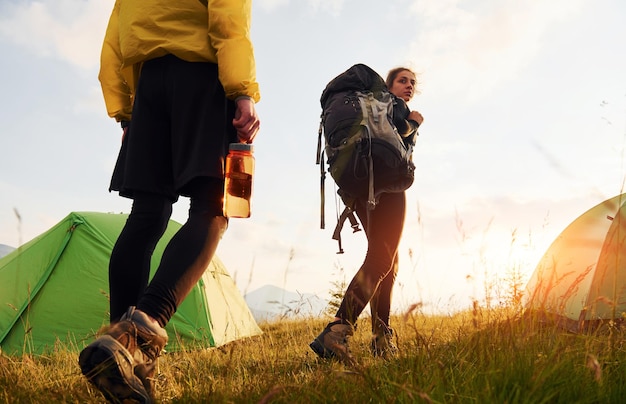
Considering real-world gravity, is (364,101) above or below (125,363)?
above

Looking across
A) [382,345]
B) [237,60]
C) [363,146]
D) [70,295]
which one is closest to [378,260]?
[382,345]

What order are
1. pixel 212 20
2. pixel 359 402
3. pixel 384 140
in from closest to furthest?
1. pixel 359 402
2. pixel 212 20
3. pixel 384 140

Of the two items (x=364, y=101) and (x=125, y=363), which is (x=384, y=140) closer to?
(x=364, y=101)

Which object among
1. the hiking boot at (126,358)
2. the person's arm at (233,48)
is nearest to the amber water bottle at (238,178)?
the person's arm at (233,48)

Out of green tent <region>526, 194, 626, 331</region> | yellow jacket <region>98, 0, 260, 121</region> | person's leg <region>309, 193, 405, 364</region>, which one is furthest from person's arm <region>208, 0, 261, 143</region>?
green tent <region>526, 194, 626, 331</region>

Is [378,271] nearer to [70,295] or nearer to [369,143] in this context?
[369,143]

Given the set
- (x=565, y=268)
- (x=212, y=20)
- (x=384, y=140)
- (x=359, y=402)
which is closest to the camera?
(x=359, y=402)

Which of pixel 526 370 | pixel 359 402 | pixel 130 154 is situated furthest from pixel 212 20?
pixel 526 370

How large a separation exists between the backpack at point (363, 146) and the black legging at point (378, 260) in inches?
4.0

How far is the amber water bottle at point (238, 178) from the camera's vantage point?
1967mm

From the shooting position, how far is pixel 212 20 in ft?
6.64

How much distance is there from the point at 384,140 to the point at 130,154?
1322 millimetres

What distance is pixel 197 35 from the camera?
2.07 m

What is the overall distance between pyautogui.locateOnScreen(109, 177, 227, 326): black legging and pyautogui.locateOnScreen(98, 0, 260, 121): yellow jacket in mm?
413
